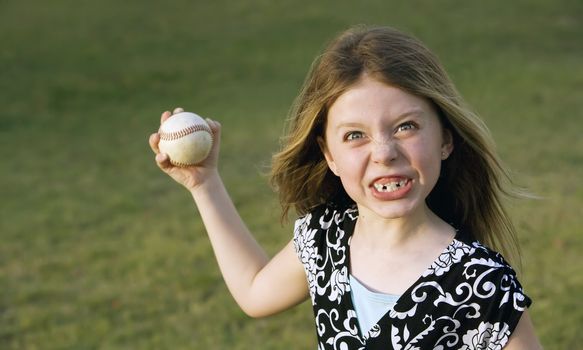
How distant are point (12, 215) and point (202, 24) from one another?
39.2 ft

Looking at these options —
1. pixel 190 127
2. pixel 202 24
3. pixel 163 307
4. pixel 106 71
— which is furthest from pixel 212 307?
pixel 202 24

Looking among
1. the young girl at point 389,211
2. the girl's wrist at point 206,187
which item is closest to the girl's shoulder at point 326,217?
the young girl at point 389,211

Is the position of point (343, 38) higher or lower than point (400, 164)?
higher

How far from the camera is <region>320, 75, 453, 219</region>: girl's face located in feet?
6.74

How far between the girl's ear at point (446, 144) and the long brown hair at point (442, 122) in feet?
0.06

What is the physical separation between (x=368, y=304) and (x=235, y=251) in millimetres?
549

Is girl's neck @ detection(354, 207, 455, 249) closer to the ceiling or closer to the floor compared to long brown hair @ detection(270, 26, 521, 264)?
closer to the floor

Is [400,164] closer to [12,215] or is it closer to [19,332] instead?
[19,332]

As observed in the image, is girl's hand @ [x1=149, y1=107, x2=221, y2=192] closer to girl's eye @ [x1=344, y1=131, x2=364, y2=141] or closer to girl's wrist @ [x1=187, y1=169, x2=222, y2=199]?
girl's wrist @ [x1=187, y1=169, x2=222, y2=199]

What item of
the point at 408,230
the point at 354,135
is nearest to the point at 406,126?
the point at 354,135

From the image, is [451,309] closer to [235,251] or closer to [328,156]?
[328,156]

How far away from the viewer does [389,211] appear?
2102 mm

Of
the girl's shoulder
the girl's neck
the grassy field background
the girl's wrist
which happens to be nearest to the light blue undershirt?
the girl's neck

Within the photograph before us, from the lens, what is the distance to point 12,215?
291 inches
